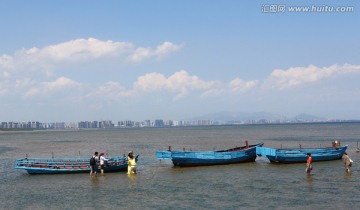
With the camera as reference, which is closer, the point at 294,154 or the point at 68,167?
the point at 68,167

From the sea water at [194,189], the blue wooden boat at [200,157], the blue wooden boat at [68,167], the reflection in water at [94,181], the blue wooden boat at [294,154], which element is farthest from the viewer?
the blue wooden boat at [294,154]

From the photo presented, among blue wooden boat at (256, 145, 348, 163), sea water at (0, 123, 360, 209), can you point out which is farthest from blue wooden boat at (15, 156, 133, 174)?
blue wooden boat at (256, 145, 348, 163)

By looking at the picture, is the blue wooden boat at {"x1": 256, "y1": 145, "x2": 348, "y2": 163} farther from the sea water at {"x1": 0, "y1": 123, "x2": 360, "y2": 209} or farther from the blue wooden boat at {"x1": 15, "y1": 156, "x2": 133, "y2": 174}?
the blue wooden boat at {"x1": 15, "y1": 156, "x2": 133, "y2": 174}

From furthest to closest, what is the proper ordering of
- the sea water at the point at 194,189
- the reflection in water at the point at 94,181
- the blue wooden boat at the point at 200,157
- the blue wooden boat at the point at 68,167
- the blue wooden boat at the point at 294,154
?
the blue wooden boat at the point at 294,154, the blue wooden boat at the point at 200,157, the blue wooden boat at the point at 68,167, the reflection in water at the point at 94,181, the sea water at the point at 194,189

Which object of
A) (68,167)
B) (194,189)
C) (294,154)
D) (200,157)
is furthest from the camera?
(294,154)

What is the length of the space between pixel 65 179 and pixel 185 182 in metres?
10.1

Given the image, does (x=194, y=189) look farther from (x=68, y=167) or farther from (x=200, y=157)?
(x=68, y=167)

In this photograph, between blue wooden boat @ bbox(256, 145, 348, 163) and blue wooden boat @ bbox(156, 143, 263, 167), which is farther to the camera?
blue wooden boat @ bbox(256, 145, 348, 163)

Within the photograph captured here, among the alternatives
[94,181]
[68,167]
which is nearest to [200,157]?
[94,181]

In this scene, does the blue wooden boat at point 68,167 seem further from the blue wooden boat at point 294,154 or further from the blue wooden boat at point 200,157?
the blue wooden boat at point 294,154

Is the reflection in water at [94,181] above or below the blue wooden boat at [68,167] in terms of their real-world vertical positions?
below

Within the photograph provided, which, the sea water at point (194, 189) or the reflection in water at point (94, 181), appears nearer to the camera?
the sea water at point (194, 189)

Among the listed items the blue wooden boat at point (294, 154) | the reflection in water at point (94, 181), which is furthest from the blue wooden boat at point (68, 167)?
the blue wooden boat at point (294, 154)

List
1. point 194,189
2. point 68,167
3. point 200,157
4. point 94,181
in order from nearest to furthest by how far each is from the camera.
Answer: point 194,189 < point 94,181 < point 68,167 < point 200,157
